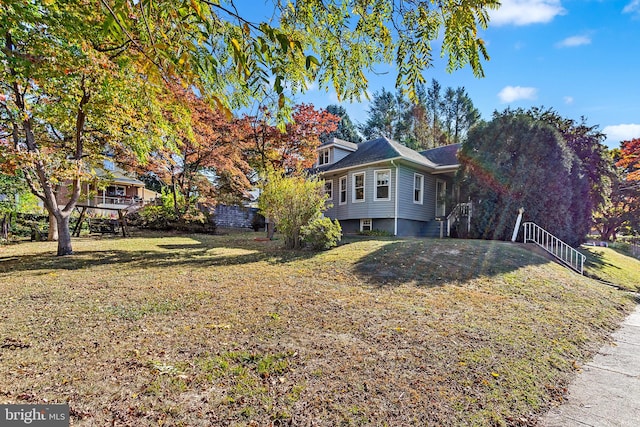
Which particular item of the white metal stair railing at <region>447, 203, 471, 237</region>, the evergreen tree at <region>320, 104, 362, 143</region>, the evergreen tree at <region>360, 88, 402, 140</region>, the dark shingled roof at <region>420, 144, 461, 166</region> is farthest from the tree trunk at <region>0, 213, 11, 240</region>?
the evergreen tree at <region>360, 88, 402, 140</region>

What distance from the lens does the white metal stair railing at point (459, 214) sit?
12.4 meters

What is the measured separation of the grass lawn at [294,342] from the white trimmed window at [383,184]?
7843 millimetres

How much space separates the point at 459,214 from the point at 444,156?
4.69m

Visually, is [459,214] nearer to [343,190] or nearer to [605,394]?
[343,190]

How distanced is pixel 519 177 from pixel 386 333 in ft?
32.2

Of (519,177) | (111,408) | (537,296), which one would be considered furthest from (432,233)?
(111,408)

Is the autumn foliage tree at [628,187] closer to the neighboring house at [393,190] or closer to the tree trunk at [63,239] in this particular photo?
the neighboring house at [393,190]

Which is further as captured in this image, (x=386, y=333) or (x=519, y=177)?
(x=519, y=177)

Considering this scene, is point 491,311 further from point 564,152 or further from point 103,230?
point 103,230

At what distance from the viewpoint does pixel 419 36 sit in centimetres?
299

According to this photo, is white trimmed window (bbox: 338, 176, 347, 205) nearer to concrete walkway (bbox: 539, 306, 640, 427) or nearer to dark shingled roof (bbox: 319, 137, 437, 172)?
dark shingled roof (bbox: 319, 137, 437, 172)

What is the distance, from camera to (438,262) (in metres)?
7.43

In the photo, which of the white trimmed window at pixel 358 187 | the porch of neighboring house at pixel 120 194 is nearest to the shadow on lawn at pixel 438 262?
the white trimmed window at pixel 358 187

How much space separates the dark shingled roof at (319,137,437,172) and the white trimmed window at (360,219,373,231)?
2.76 m
